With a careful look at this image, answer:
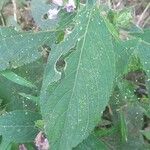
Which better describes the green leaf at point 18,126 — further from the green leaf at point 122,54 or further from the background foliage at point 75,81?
the green leaf at point 122,54

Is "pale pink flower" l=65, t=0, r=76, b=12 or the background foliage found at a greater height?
"pale pink flower" l=65, t=0, r=76, b=12

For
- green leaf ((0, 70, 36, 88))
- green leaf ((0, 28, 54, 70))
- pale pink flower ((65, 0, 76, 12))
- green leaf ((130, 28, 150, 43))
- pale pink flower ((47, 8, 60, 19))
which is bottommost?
green leaf ((0, 70, 36, 88))

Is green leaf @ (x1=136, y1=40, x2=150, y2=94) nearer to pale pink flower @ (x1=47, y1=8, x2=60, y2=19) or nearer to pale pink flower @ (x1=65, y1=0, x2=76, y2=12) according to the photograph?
pale pink flower @ (x1=65, y1=0, x2=76, y2=12)

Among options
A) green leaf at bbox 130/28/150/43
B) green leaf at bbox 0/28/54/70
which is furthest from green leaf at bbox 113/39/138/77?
green leaf at bbox 0/28/54/70

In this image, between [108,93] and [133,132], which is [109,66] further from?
[133,132]

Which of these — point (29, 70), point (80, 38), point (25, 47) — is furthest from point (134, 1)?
point (80, 38)

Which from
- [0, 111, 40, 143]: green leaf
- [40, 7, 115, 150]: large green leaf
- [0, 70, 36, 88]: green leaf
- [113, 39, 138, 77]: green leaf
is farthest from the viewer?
[0, 70, 36, 88]: green leaf

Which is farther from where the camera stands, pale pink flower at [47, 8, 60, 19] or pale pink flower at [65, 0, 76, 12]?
pale pink flower at [47, 8, 60, 19]
